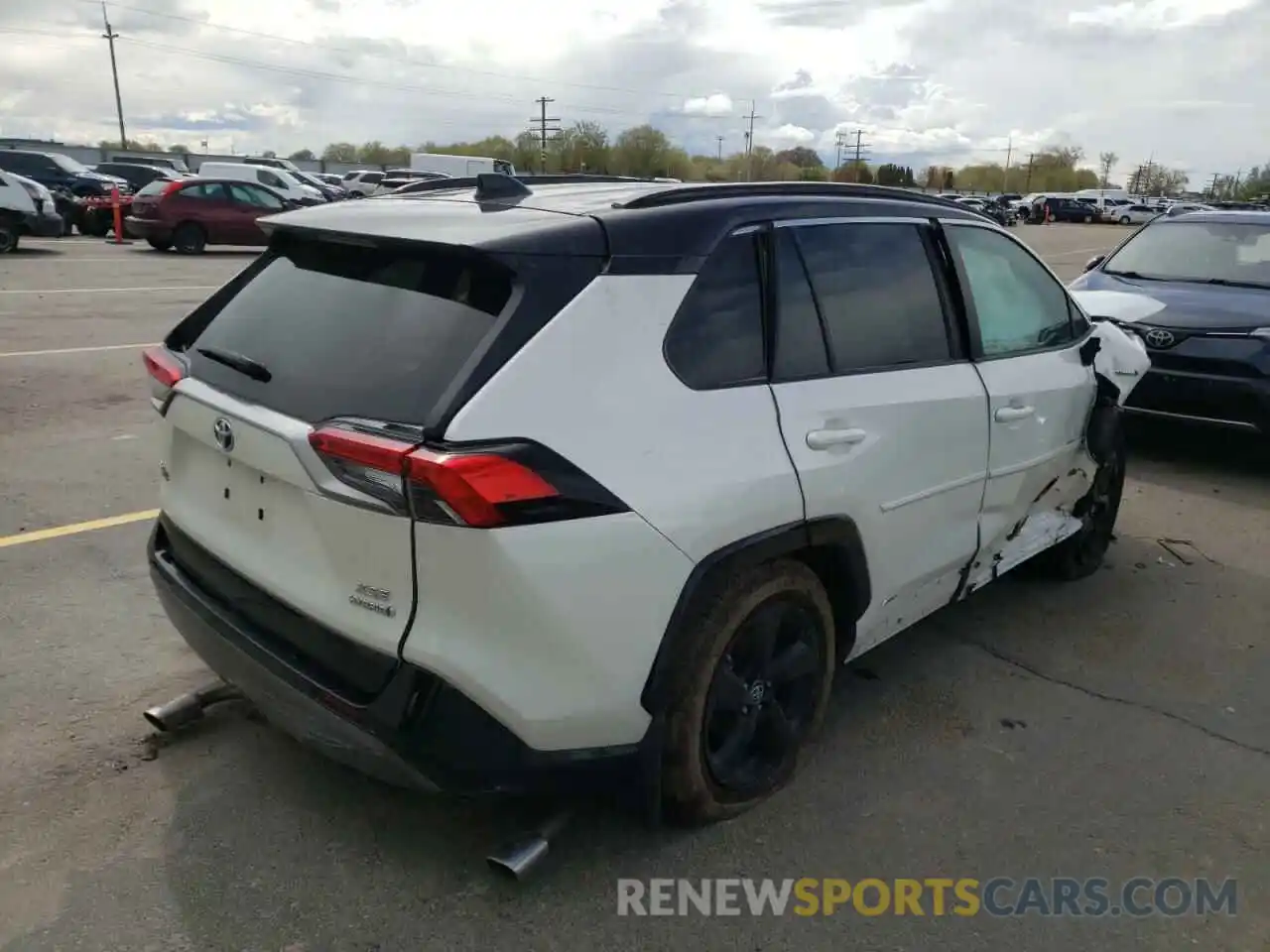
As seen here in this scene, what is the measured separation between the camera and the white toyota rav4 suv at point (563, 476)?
A: 7.56 ft

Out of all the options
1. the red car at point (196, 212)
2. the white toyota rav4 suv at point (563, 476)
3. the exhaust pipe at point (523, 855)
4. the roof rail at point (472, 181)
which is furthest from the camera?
the red car at point (196, 212)

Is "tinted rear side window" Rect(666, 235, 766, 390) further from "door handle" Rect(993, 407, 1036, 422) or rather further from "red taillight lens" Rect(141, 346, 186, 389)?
"red taillight lens" Rect(141, 346, 186, 389)

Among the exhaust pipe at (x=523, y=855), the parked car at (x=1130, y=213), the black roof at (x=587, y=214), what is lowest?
the parked car at (x=1130, y=213)

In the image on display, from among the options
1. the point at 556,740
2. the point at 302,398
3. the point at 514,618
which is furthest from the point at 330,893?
the point at 302,398

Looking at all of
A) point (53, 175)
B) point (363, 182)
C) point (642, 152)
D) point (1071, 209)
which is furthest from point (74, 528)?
point (642, 152)

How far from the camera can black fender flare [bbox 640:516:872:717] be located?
2.55 m

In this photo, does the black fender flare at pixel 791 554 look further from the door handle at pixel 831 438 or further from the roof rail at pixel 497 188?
the roof rail at pixel 497 188

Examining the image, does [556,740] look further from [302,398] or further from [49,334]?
[49,334]

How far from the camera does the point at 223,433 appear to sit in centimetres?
271

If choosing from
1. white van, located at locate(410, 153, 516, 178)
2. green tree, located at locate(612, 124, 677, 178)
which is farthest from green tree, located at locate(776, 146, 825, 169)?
white van, located at locate(410, 153, 516, 178)

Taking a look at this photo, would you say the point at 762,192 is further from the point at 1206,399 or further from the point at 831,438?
the point at 1206,399

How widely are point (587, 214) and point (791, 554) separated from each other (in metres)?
1.12

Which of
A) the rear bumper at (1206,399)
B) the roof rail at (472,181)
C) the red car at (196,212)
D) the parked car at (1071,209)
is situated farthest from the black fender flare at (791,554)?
the parked car at (1071,209)

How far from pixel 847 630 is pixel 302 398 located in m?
1.81
